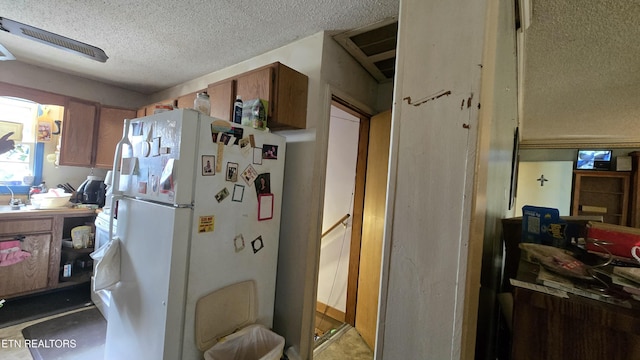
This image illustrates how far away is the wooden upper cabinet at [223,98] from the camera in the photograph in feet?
5.82

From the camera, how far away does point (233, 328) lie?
1359 mm

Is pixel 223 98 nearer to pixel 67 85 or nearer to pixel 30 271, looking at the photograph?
pixel 67 85

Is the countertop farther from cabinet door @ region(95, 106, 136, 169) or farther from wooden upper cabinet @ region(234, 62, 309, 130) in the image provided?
wooden upper cabinet @ region(234, 62, 309, 130)

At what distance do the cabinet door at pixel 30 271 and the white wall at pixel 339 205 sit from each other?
2594 millimetres

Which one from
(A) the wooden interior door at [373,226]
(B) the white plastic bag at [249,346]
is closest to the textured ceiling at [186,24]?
(A) the wooden interior door at [373,226]

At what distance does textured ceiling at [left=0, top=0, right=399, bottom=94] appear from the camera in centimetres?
140

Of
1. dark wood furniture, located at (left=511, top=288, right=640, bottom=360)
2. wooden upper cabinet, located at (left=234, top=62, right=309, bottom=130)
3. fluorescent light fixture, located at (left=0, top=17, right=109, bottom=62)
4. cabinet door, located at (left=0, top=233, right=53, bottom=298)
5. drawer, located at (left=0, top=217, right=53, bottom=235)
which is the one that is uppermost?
fluorescent light fixture, located at (left=0, top=17, right=109, bottom=62)

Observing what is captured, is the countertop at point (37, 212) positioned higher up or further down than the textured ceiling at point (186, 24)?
further down

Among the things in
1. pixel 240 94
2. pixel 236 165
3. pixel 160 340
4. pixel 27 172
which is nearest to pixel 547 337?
pixel 236 165

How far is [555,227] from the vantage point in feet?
2.82

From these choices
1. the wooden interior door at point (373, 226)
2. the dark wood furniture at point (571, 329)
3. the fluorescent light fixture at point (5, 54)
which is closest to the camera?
the dark wood furniture at point (571, 329)

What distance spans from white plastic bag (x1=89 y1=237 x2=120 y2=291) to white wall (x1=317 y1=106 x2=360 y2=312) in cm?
170

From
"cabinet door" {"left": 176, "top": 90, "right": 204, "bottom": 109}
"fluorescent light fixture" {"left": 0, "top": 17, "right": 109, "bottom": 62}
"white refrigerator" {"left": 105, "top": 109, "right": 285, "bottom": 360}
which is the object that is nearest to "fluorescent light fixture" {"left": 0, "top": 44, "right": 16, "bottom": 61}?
"fluorescent light fixture" {"left": 0, "top": 17, "right": 109, "bottom": 62}

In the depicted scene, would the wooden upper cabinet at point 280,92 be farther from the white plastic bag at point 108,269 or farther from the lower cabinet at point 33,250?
the lower cabinet at point 33,250
